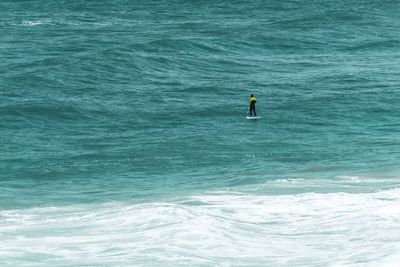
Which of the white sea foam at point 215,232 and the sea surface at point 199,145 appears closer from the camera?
the white sea foam at point 215,232

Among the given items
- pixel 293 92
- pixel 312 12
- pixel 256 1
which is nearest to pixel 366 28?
pixel 312 12

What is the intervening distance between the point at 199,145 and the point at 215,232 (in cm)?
1204

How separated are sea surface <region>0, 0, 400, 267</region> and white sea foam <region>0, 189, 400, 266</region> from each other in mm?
56

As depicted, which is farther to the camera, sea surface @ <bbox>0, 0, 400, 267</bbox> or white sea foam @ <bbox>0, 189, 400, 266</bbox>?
sea surface @ <bbox>0, 0, 400, 267</bbox>

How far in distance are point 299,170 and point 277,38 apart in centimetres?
3629

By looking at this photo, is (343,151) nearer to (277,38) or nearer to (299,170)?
(299,170)

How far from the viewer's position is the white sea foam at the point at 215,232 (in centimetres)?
1450

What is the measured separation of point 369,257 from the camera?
1408 cm

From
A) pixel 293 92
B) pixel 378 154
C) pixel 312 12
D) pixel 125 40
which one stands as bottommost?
pixel 378 154

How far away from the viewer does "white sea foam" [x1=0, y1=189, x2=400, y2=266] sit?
14.5 metres

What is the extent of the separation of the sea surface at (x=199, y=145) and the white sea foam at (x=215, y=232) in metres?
0.06

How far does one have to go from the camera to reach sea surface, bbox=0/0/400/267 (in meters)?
15.6

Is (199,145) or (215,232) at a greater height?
(199,145)

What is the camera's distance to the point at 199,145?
91.7 ft
